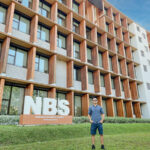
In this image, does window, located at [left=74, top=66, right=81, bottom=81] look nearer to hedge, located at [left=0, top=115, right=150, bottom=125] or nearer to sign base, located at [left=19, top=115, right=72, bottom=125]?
hedge, located at [left=0, top=115, right=150, bottom=125]

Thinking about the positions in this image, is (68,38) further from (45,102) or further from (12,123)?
(12,123)

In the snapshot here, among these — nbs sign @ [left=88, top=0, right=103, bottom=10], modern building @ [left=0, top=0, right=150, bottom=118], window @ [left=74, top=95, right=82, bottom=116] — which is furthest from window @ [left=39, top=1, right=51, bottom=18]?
window @ [left=74, top=95, right=82, bottom=116]

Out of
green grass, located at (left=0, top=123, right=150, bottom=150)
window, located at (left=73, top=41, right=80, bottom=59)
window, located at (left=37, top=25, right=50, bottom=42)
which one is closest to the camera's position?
green grass, located at (left=0, top=123, right=150, bottom=150)

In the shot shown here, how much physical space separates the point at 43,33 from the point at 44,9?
139 inches

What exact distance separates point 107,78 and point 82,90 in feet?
17.8

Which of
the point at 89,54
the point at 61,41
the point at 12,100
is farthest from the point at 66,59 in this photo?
the point at 12,100

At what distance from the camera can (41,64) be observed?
17297 millimetres

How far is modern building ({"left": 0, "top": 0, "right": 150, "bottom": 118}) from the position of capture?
48.4ft

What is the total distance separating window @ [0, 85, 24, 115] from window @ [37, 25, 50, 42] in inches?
265

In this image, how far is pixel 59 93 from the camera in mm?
18062

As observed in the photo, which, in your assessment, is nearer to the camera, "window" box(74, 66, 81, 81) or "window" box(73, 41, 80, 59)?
"window" box(74, 66, 81, 81)

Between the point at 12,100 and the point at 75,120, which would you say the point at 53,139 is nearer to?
the point at 75,120

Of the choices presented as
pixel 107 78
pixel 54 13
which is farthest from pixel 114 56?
pixel 54 13

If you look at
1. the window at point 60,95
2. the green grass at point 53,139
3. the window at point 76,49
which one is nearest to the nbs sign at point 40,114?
the green grass at point 53,139
